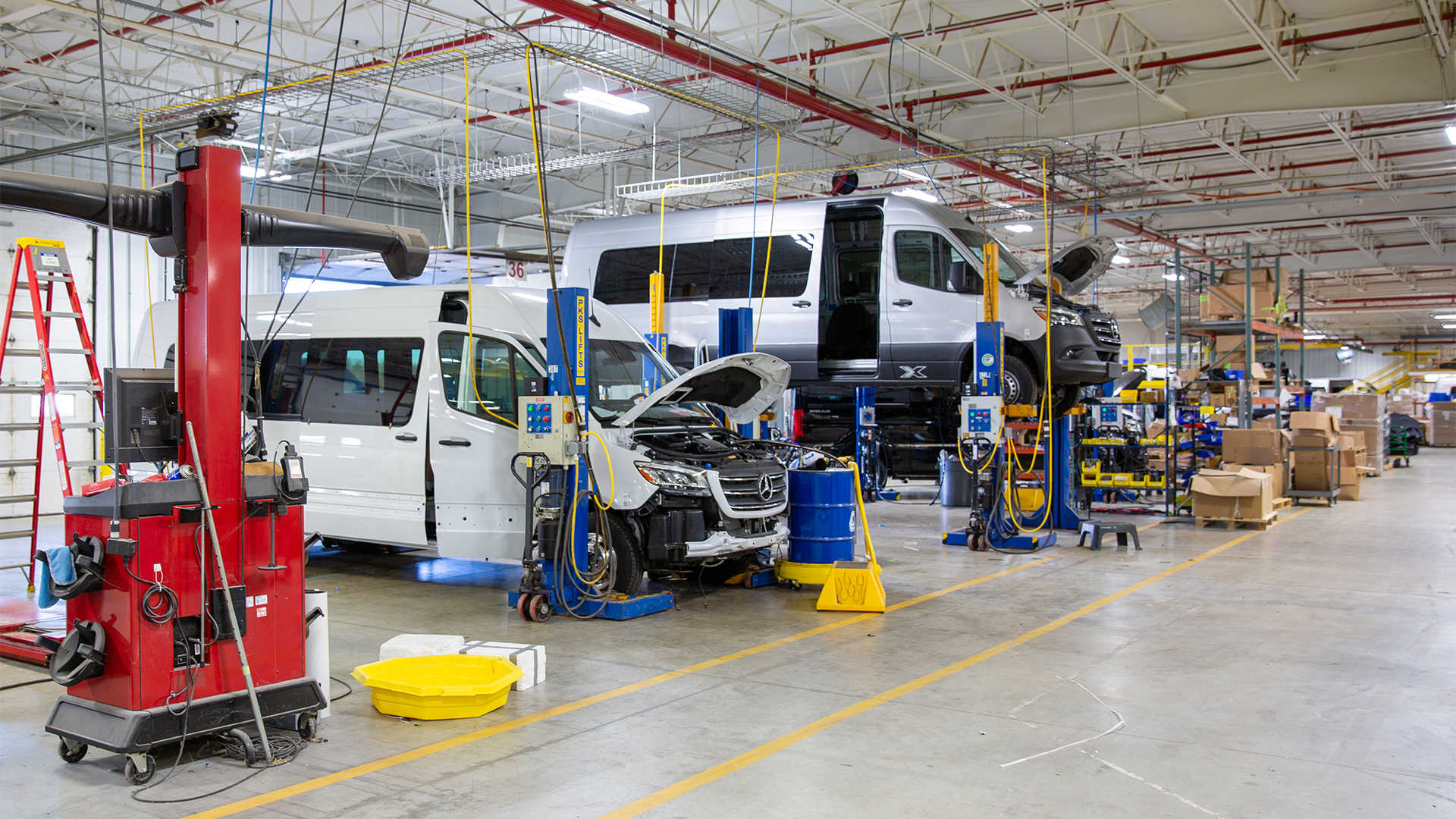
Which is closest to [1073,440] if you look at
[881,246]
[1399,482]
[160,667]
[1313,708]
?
[881,246]

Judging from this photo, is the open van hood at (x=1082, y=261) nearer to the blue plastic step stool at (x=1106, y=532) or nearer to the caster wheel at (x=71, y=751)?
the blue plastic step stool at (x=1106, y=532)

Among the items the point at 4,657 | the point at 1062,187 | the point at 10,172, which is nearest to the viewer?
the point at 10,172

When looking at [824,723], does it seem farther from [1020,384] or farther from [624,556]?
[1020,384]

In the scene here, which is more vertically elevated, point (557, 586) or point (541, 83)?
point (541, 83)

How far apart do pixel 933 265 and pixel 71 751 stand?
8.85 meters

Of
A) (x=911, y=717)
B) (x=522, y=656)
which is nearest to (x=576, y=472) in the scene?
(x=522, y=656)

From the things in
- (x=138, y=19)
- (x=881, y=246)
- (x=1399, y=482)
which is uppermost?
(x=138, y=19)

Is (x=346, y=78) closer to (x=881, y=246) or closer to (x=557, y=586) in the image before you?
(x=881, y=246)

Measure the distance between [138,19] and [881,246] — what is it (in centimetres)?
874

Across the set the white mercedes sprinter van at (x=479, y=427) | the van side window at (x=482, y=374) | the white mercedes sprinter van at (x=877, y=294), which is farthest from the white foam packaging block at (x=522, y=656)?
the white mercedes sprinter van at (x=877, y=294)

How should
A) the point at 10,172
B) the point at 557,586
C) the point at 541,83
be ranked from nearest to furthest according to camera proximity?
the point at 10,172
the point at 557,586
the point at 541,83

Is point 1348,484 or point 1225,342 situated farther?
point 1225,342

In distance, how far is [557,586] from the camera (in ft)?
20.9

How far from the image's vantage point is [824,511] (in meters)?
7.26
